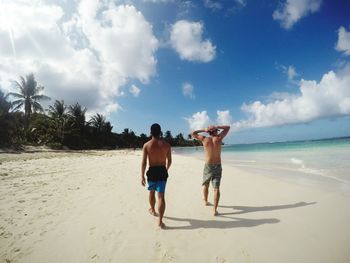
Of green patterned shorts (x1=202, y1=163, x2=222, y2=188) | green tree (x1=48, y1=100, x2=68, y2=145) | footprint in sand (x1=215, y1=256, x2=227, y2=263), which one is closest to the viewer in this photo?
footprint in sand (x1=215, y1=256, x2=227, y2=263)

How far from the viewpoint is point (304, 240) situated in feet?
11.7

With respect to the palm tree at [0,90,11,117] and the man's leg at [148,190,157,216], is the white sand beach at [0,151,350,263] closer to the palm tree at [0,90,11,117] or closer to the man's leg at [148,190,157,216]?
the man's leg at [148,190,157,216]

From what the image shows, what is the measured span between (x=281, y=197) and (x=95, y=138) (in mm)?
58684

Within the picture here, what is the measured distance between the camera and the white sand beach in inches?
127

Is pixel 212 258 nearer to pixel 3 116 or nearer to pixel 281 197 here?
pixel 281 197

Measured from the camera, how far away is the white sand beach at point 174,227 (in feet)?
10.6

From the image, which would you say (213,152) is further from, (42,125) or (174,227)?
(42,125)

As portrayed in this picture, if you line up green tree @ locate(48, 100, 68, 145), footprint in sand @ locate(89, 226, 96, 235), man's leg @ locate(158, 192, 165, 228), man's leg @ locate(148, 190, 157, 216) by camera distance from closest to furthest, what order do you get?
1. footprint in sand @ locate(89, 226, 96, 235)
2. man's leg @ locate(158, 192, 165, 228)
3. man's leg @ locate(148, 190, 157, 216)
4. green tree @ locate(48, 100, 68, 145)

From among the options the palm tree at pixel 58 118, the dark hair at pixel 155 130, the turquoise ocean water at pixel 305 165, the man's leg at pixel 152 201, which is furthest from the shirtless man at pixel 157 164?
the palm tree at pixel 58 118

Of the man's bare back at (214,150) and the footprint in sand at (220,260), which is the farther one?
the man's bare back at (214,150)

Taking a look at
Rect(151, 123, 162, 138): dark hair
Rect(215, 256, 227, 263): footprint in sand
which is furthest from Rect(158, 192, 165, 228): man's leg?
Rect(215, 256, 227, 263): footprint in sand

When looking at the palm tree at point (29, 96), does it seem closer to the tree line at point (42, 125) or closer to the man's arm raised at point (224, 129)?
the tree line at point (42, 125)

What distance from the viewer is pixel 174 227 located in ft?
13.6

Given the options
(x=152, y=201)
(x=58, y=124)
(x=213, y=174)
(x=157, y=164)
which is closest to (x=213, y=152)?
(x=213, y=174)
